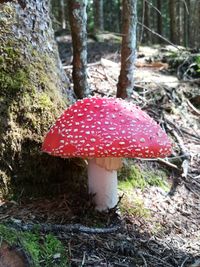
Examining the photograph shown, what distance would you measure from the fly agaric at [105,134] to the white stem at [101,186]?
78 mm

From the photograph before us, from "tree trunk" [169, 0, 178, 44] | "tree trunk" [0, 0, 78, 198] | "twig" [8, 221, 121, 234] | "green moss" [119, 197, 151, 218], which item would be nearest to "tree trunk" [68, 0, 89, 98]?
"tree trunk" [0, 0, 78, 198]

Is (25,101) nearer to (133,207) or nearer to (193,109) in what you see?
(133,207)

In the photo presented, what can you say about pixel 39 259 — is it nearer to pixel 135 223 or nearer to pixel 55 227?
pixel 55 227

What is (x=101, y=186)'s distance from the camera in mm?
4234

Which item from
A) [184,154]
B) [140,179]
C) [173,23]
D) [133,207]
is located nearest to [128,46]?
[184,154]

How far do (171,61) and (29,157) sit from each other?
19.9 feet

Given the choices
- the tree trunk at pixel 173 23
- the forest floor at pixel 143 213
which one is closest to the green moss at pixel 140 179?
the forest floor at pixel 143 213

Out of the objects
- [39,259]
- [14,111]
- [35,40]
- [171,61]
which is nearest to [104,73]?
[171,61]

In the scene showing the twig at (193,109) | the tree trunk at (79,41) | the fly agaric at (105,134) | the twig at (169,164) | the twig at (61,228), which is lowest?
the twig at (169,164)

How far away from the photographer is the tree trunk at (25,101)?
4.32 m

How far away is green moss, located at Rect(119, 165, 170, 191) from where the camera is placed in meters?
5.02

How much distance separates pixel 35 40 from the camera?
15.9 feet

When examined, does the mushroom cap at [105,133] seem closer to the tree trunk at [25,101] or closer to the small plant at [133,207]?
the tree trunk at [25,101]

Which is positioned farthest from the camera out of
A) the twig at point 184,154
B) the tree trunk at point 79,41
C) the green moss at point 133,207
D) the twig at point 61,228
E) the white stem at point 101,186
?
the twig at point 184,154
